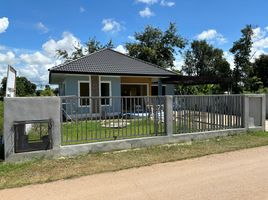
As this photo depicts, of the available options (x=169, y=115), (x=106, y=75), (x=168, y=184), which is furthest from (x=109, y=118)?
(x=106, y=75)

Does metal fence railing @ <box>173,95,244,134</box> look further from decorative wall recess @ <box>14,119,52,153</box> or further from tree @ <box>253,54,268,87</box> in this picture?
tree @ <box>253,54,268,87</box>

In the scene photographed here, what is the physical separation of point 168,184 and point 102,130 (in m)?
3.44

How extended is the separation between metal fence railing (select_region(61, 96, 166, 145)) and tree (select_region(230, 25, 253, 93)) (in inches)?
→ 990

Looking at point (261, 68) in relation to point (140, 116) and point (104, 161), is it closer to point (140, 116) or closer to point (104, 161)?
point (140, 116)

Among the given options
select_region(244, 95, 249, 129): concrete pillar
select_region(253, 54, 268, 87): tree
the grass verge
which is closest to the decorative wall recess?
the grass verge

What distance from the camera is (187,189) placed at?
491 cm

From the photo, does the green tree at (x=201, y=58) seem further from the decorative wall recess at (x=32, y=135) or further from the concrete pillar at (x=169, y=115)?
the decorative wall recess at (x=32, y=135)

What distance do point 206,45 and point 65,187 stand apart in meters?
54.1

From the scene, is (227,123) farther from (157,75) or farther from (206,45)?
(206,45)

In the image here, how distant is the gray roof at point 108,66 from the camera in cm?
1767

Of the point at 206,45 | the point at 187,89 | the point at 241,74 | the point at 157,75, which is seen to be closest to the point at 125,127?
the point at 157,75

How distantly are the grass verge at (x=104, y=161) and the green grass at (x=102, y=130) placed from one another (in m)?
0.57

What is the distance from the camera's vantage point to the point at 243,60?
33.5 metres

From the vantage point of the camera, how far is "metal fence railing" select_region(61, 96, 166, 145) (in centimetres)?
771
